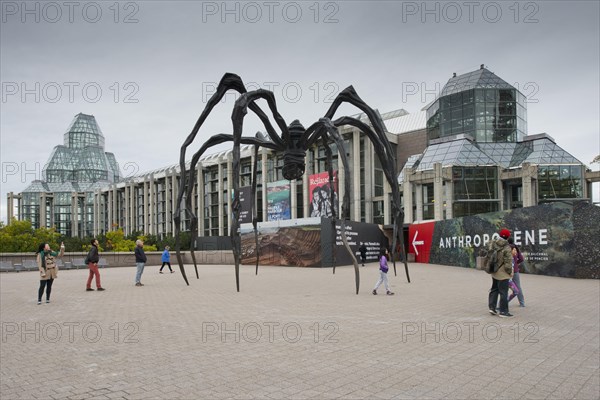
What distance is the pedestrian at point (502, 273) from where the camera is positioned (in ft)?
26.6

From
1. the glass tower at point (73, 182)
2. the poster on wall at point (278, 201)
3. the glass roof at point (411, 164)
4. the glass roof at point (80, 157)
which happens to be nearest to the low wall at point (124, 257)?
the poster on wall at point (278, 201)

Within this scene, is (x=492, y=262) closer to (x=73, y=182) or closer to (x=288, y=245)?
(x=288, y=245)

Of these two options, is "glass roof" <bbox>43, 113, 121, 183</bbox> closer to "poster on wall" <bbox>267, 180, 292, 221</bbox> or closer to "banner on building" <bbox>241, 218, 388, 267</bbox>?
"poster on wall" <bbox>267, 180, 292, 221</bbox>

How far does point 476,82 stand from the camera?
4475 centimetres

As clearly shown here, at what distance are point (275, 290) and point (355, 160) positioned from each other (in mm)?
37285

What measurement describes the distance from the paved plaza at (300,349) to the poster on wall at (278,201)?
4284cm

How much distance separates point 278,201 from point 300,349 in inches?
1920

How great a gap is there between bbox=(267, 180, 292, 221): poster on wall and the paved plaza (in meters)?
42.8

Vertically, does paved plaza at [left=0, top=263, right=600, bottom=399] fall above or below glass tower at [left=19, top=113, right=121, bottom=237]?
below

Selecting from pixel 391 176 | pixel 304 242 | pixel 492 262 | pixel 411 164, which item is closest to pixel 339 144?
pixel 391 176

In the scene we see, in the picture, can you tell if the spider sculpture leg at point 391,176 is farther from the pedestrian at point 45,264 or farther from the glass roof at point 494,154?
the glass roof at point 494,154

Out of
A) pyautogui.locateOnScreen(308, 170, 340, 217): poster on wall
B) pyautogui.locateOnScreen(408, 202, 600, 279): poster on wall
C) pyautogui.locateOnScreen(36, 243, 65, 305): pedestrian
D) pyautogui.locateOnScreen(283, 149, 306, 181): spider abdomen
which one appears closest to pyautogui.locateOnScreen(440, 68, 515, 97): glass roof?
pyautogui.locateOnScreen(308, 170, 340, 217): poster on wall

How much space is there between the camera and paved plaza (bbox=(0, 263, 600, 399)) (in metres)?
4.29

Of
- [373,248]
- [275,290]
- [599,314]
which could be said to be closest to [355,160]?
[373,248]
